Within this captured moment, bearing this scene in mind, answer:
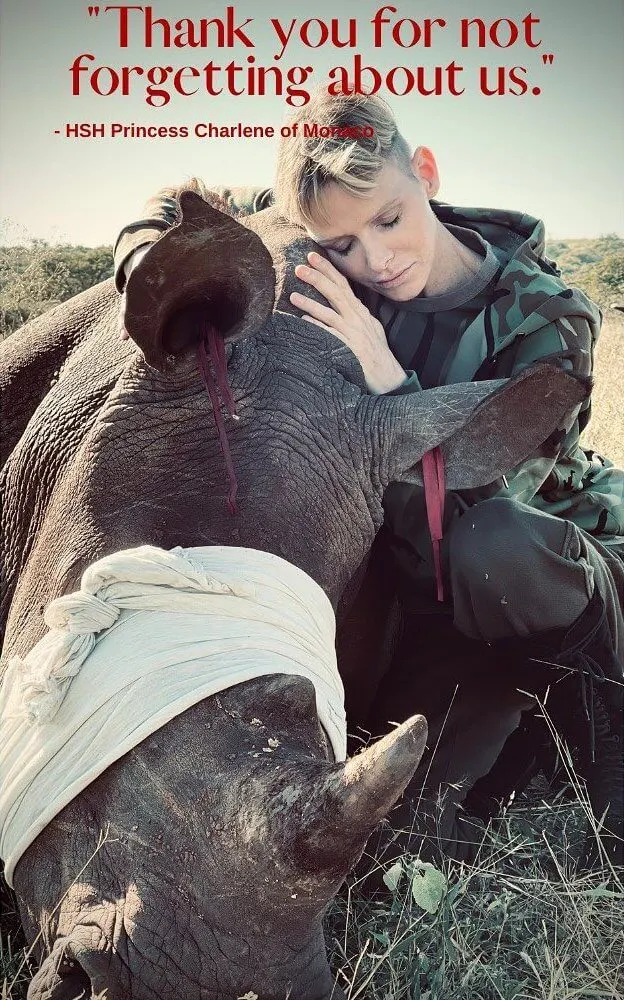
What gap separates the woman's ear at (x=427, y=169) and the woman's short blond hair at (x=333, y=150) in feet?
0.25

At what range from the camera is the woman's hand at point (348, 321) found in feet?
Answer: 10.7

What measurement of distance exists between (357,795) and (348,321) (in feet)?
5.86

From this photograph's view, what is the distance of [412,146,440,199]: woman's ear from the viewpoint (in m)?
4.23

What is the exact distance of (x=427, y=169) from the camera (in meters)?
4.32

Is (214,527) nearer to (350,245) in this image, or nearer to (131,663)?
(131,663)

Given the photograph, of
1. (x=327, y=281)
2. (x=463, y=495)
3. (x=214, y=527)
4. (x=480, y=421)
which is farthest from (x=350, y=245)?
(x=214, y=527)

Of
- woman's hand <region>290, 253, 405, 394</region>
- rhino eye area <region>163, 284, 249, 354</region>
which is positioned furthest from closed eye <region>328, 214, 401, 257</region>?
rhino eye area <region>163, 284, 249, 354</region>

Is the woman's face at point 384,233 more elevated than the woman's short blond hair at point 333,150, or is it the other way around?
the woman's short blond hair at point 333,150

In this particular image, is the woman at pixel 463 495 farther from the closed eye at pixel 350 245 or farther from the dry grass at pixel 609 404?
the dry grass at pixel 609 404

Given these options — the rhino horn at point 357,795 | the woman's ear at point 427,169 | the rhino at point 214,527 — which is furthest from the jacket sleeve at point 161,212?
the rhino horn at point 357,795

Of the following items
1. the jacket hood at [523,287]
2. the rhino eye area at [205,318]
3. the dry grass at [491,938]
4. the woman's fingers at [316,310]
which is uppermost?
the rhino eye area at [205,318]

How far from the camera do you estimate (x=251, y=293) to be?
2.75 meters

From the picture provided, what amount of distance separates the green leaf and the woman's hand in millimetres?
1477

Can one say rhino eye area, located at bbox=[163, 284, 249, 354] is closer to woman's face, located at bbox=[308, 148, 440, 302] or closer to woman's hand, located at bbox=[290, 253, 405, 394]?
woman's hand, located at bbox=[290, 253, 405, 394]
